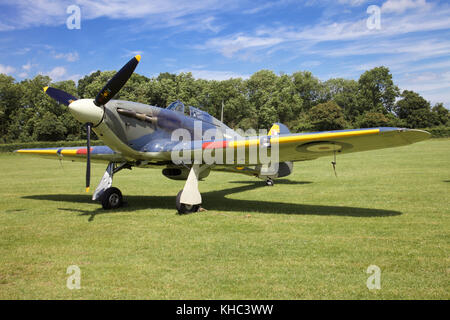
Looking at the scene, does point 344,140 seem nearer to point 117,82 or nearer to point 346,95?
point 117,82

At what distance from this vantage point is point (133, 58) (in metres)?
6.54

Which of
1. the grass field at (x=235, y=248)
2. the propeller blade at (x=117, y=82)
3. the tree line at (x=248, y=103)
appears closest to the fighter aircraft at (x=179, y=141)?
the propeller blade at (x=117, y=82)

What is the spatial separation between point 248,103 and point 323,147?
2557 inches

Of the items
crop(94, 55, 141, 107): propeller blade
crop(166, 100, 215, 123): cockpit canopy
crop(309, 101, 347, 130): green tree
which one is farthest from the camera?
crop(309, 101, 347, 130): green tree

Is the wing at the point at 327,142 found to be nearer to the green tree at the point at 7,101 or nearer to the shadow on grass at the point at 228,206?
the shadow on grass at the point at 228,206

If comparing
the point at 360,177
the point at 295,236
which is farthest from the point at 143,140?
the point at 360,177

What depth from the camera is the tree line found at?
55.2 m

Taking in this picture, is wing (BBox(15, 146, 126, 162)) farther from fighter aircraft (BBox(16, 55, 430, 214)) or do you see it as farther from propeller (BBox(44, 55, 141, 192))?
propeller (BBox(44, 55, 141, 192))

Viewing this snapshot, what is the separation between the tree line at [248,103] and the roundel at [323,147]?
4169cm

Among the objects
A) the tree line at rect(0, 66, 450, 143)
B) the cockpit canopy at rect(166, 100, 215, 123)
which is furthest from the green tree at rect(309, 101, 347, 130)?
the cockpit canopy at rect(166, 100, 215, 123)

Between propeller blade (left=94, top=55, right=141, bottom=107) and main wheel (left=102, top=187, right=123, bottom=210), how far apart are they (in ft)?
7.32

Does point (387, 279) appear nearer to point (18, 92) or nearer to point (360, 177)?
point (360, 177)

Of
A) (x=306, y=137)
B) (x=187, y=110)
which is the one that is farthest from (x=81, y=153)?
(x=306, y=137)

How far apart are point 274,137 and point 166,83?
48.2m
